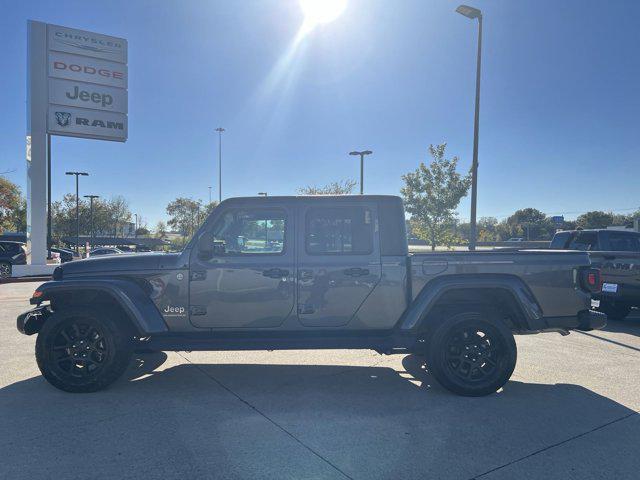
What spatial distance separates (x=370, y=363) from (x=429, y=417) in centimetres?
171

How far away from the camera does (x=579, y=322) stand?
4457mm

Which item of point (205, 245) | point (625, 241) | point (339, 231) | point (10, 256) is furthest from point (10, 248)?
point (625, 241)

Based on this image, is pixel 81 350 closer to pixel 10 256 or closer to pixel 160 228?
pixel 10 256

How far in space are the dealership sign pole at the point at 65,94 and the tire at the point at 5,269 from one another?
0.81m

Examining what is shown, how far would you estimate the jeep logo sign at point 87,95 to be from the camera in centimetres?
1616

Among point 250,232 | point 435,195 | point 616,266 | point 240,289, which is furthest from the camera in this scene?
point 435,195

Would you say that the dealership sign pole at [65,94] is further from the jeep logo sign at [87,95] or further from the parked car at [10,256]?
the parked car at [10,256]

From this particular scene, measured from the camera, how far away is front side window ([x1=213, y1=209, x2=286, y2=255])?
4480 mm

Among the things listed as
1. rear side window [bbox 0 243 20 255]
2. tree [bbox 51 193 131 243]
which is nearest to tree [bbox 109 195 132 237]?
tree [bbox 51 193 131 243]

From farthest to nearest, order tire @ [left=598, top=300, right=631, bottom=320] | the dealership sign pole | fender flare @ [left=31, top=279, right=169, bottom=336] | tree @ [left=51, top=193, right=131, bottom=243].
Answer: tree @ [left=51, top=193, right=131, bottom=243], the dealership sign pole, tire @ [left=598, top=300, right=631, bottom=320], fender flare @ [left=31, top=279, right=169, bottom=336]

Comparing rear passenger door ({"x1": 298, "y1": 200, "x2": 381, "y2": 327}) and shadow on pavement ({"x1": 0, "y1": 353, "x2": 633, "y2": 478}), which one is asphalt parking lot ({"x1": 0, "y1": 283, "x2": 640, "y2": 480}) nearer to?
shadow on pavement ({"x1": 0, "y1": 353, "x2": 633, "y2": 478})

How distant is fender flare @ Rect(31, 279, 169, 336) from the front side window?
0.90m

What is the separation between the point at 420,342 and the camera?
4.54 meters

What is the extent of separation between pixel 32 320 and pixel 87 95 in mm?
15045
